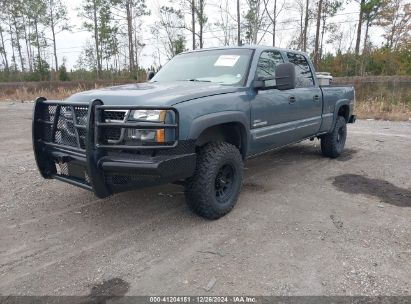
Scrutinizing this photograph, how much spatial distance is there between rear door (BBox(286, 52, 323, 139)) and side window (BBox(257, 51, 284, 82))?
397 millimetres

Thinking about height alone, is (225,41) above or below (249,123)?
above

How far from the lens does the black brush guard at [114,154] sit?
295cm

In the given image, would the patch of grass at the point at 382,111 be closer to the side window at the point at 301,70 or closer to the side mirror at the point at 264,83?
the side window at the point at 301,70

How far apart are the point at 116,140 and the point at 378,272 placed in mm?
2391

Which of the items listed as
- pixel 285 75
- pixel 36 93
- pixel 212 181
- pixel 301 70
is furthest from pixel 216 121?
pixel 36 93

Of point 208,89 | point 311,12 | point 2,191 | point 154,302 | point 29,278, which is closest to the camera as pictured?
point 154,302

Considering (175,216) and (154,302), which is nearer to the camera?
(154,302)

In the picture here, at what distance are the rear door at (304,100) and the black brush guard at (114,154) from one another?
90.4 inches

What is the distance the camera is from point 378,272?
2.67 metres

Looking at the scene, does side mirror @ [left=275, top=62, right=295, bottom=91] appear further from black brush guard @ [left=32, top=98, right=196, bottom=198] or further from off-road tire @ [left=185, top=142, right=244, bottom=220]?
black brush guard @ [left=32, top=98, right=196, bottom=198]

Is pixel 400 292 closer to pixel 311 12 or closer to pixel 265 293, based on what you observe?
pixel 265 293

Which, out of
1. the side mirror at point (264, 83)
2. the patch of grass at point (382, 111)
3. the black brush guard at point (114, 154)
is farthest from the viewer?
the patch of grass at point (382, 111)

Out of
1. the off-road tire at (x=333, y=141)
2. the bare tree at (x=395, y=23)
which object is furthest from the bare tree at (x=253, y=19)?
the off-road tire at (x=333, y=141)

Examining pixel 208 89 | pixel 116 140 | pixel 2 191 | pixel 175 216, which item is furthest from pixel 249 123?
pixel 2 191
